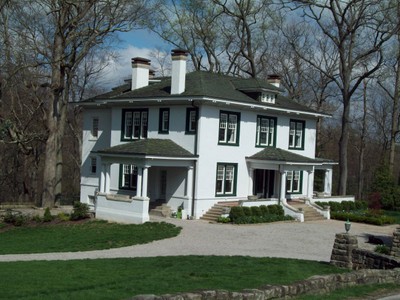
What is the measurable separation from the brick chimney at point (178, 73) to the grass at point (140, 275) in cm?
1606

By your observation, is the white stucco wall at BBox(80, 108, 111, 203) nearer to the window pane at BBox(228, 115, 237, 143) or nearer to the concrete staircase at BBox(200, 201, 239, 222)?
the window pane at BBox(228, 115, 237, 143)

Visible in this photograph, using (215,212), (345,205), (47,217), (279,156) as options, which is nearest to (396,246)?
(215,212)

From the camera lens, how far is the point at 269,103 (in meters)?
35.4

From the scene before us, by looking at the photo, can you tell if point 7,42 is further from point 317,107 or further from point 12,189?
point 317,107

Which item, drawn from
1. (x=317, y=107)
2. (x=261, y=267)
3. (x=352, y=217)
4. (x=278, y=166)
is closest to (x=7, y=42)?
(x=278, y=166)

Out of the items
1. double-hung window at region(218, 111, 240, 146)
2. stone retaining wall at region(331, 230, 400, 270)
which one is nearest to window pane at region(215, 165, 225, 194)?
double-hung window at region(218, 111, 240, 146)

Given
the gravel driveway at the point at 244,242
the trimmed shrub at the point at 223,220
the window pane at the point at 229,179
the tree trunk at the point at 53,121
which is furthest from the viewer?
the tree trunk at the point at 53,121

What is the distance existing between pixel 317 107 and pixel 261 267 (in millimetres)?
42968

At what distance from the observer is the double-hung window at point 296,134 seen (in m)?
38.0

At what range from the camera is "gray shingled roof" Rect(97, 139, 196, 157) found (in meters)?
30.6

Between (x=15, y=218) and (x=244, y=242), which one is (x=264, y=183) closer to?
(x=244, y=242)

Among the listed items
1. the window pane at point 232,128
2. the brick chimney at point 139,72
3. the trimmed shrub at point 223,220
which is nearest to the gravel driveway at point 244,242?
the trimmed shrub at point 223,220

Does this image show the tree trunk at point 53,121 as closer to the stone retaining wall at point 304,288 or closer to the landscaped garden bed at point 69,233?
the landscaped garden bed at point 69,233

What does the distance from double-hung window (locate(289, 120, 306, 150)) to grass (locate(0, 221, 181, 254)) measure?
12793 millimetres
